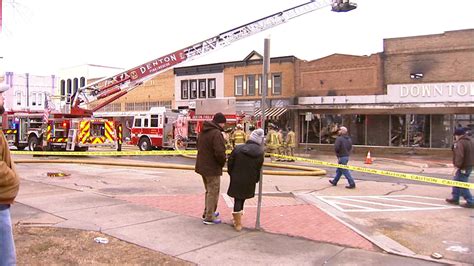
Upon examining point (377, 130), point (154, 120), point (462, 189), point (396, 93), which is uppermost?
point (396, 93)

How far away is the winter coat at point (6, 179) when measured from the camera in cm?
329

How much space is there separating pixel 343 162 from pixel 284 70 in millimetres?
21813

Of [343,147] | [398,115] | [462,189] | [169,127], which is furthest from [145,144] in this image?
[462,189]

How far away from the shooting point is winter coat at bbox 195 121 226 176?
267 inches

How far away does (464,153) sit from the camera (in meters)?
8.91

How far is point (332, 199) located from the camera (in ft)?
31.7

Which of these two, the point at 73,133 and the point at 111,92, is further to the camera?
the point at 111,92

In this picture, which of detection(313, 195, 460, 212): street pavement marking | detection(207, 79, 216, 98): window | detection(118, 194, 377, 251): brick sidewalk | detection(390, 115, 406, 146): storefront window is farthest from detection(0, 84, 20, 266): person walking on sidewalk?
detection(207, 79, 216, 98): window

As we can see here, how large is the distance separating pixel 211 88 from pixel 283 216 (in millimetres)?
29481

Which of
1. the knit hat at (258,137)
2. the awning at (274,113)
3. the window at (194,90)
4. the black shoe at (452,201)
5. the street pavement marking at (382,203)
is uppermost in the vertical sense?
the window at (194,90)

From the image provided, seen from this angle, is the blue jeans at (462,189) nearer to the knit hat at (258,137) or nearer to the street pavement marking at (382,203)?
the street pavement marking at (382,203)

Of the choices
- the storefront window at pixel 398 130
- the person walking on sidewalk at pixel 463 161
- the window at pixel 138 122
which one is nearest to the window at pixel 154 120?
the window at pixel 138 122

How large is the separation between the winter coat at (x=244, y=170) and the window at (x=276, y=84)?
26616 millimetres

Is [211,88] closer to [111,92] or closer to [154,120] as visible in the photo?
[154,120]
